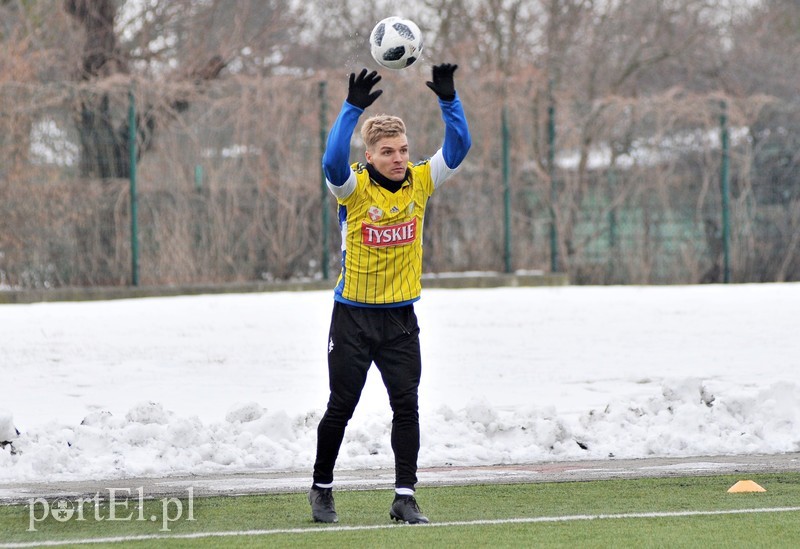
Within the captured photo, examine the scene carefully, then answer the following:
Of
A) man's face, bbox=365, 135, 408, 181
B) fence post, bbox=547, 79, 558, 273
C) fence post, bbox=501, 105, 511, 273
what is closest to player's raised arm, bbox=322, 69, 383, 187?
man's face, bbox=365, 135, 408, 181

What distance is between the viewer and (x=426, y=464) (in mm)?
7664

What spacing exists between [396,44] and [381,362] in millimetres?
1725

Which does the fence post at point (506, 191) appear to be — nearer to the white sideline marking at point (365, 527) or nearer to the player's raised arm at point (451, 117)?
the player's raised arm at point (451, 117)

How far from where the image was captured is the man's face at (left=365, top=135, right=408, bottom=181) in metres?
6.01

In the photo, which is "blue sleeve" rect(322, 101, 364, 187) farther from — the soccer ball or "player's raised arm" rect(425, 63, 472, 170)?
the soccer ball

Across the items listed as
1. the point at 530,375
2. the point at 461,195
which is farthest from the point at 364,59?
the point at 530,375

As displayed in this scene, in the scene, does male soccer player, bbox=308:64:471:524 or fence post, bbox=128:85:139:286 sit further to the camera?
fence post, bbox=128:85:139:286

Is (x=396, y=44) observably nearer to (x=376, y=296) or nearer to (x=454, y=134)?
(x=454, y=134)

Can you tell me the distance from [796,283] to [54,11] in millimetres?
13236

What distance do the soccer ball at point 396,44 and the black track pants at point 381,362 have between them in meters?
1.46

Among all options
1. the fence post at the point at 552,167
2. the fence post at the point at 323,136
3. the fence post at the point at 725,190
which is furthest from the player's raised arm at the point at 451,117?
the fence post at the point at 725,190

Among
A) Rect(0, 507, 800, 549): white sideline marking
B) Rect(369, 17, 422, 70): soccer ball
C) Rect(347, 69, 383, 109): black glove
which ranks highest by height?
Rect(369, 17, 422, 70): soccer ball

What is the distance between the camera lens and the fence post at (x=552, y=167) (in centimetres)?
1889

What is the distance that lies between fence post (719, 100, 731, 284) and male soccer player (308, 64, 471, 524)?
14042mm
